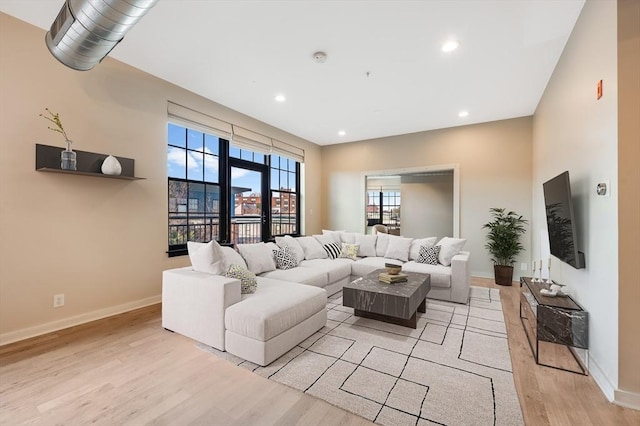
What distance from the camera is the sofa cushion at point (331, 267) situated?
3.94 metres

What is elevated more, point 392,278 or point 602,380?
point 392,278

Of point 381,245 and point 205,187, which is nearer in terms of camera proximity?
point 205,187

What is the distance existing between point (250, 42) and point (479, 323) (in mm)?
3837

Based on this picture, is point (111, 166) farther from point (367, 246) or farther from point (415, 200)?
point (415, 200)

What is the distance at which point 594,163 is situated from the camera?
2.15 m

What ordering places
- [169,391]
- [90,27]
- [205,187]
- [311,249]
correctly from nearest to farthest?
[169,391] < [90,27] < [205,187] < [311,249]

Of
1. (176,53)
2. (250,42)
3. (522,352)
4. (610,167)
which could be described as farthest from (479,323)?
(176,53)

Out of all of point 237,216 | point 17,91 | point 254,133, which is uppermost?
point 254,133

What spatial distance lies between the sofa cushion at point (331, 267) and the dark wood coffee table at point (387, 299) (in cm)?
75

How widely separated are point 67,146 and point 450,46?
4.07m

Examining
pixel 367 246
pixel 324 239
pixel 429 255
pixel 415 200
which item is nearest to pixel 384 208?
pixel 415 200

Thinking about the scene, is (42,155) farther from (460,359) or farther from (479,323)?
(479,323)

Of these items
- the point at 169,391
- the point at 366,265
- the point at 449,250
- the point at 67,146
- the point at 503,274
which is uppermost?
the point at 67,146

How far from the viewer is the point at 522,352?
2455mm
